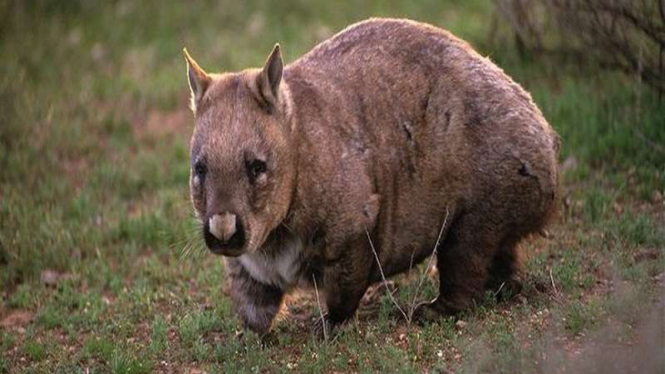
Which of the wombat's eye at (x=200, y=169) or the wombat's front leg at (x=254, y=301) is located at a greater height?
the wombat's eye at (x=200, y=169)

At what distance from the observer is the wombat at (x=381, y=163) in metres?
6.58

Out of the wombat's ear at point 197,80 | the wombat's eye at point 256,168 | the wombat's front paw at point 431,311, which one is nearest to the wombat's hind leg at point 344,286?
the wombat's front paw at point 431,311

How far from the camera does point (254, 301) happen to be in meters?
7.08

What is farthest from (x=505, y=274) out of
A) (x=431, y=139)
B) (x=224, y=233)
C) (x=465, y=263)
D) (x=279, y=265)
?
(x=224, y=233)

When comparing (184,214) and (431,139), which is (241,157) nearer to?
(431,139)

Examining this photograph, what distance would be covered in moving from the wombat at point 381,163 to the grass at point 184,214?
286mm

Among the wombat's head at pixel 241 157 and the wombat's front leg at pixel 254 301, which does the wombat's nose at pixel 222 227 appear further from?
the wombat's front leg at pixel 254 301

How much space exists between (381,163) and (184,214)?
9.59 ft

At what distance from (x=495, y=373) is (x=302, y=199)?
4.70 feet

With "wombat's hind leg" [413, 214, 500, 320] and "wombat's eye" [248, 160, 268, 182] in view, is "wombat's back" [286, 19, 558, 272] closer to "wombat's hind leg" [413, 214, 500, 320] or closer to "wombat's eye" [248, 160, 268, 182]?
"wombat's hind leg" [413, 214, 500, 320]

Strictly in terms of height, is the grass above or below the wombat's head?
below

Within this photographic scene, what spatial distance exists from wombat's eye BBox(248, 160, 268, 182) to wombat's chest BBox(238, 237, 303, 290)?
510 mm

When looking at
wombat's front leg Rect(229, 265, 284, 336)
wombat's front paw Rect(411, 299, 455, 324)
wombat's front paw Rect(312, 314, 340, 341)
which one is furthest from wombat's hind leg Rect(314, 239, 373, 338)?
wombat's front paw Rect(411, 299, 455, 324)

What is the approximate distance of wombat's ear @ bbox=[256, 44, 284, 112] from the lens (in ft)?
21.3
